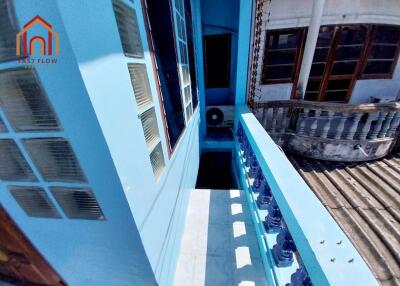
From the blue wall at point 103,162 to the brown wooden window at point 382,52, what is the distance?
609cm

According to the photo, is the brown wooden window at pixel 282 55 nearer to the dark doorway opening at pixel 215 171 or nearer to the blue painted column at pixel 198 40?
the blue painted column at pixel 198 40

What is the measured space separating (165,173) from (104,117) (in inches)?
31.3

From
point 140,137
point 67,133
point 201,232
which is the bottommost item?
point 201,232

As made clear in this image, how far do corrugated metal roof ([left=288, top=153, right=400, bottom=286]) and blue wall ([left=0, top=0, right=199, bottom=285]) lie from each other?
2.34 meters

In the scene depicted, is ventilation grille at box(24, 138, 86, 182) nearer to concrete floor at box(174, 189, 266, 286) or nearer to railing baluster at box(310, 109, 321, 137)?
concrete floor at box(174, 189, 266, 286)

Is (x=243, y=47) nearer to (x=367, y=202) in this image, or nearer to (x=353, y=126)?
(x=353, y=126)

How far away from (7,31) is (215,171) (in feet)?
13.8

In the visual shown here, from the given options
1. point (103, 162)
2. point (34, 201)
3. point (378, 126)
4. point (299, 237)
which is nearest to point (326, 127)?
point (378, 126)

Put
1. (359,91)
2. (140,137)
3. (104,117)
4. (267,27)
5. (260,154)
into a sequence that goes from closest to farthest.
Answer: (104,117) < (140,137) < (260,154) < (267,27) < (359,91)

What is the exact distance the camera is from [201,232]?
194 centimetres

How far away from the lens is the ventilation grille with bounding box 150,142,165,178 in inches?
44.8

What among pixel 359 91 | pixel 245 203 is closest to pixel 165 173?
pixel 245 203

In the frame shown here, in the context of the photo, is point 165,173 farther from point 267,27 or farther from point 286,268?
point 267,27

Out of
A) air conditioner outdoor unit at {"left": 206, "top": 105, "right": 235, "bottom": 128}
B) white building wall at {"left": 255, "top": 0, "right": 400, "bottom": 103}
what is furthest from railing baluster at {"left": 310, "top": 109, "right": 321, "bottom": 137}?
white building wall at {"left": 255, "top": 0, "right": 400, "bottom": 103}
